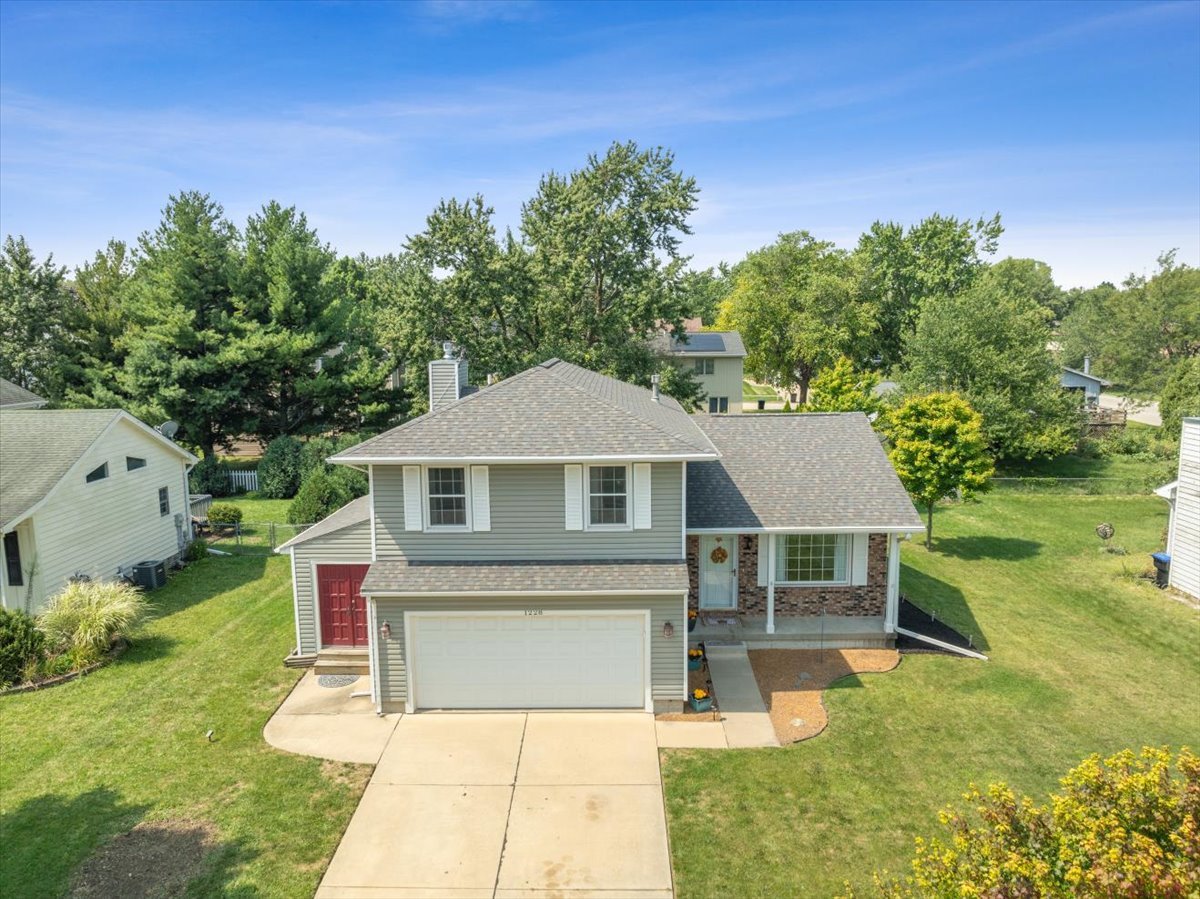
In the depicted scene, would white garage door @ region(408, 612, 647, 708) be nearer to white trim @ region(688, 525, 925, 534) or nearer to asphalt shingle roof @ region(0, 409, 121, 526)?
white trim @ region(688, 525, 925, 534)

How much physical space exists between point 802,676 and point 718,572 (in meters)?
3.23

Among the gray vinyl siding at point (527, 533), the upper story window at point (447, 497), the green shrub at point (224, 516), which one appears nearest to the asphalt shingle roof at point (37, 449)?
the green shrub at point (224, 516)

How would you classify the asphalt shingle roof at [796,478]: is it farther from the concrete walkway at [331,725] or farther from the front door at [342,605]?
the concrete walkway at [331,725]

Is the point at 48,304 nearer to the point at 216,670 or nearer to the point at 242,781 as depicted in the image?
the point at 216,670

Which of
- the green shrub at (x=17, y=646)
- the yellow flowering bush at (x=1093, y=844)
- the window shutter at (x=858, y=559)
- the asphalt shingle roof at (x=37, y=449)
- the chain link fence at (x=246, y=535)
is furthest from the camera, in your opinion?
the chain link fence at (x=246, y=535)

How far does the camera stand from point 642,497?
46.9 feet

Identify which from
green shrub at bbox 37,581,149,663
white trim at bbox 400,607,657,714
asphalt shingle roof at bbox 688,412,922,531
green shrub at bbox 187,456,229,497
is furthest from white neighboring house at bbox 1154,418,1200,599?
green shrub at bbox 187,456,229,497

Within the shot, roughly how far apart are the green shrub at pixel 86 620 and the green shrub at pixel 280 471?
15923mm

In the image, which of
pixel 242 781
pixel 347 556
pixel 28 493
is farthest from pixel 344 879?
pixel 28 493

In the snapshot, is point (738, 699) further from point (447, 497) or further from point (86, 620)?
point (86, 620)

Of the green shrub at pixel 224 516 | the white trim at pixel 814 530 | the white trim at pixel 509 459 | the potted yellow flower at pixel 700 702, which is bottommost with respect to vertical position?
the potted yellow flower at pixel 700 702

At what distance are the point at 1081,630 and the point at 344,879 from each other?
690 inches

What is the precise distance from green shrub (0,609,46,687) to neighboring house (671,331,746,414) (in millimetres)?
37459

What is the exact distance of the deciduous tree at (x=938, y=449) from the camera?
77.0 ft
